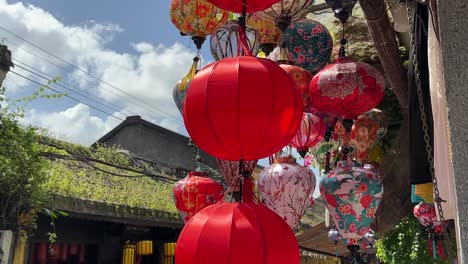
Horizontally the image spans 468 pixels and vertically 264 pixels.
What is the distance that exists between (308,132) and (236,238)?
2.11 meters

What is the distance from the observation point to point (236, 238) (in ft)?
6.41

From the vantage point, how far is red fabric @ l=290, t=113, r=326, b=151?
12.8ft

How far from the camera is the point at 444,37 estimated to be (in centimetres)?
177

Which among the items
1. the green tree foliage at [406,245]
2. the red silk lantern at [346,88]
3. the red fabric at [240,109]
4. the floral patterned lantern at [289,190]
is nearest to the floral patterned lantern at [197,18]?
the red silk lantern at [346,88]

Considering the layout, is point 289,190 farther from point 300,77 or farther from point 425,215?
point 425,215

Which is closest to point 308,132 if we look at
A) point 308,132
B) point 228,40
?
point 308,132

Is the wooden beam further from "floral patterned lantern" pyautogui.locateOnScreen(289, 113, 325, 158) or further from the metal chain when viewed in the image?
the metal chain

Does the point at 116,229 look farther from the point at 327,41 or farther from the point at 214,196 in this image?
the point at 327,41

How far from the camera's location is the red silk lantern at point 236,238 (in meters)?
1.95

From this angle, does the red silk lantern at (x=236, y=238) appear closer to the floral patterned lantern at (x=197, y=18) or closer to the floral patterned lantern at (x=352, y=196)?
the floral patterned lantern at (x=352, y=196)

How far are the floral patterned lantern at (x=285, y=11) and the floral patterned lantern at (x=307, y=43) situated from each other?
38cm

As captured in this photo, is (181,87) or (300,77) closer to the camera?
(300,77)

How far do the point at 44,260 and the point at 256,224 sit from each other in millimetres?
7458

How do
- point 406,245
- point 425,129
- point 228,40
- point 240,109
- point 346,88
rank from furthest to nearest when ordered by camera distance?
point 406,245 → point 228,40 → point 346,88 → point 240,109 → point 425,129
